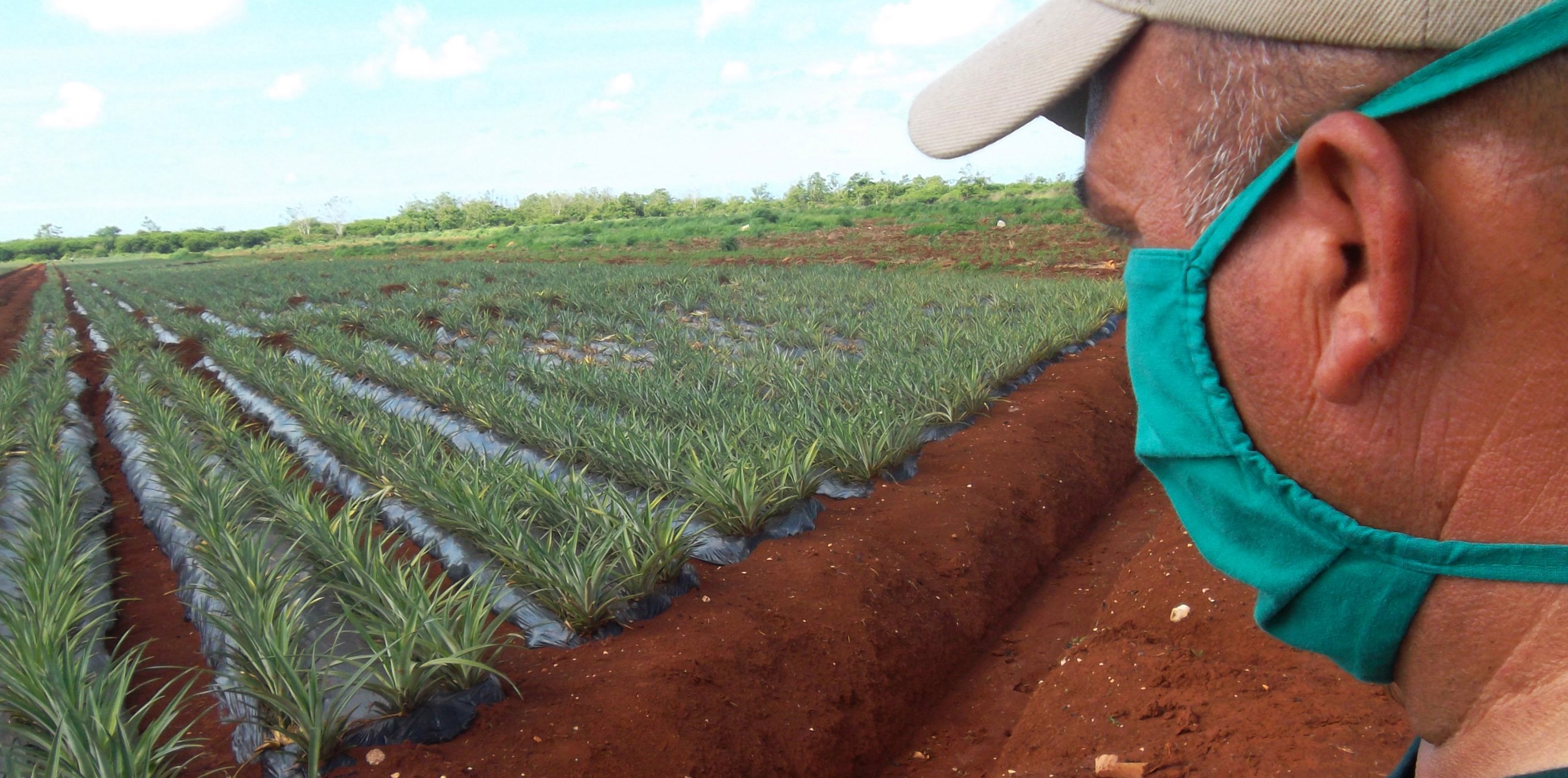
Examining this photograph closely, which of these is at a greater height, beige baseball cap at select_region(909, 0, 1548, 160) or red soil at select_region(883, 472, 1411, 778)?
beige baseball cap at select_region(909, 0, 1548, 160)

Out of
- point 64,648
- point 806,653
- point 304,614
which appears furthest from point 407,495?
point 806,653

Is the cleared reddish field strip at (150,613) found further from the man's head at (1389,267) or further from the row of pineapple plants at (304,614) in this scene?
the man's head at (1389,267)

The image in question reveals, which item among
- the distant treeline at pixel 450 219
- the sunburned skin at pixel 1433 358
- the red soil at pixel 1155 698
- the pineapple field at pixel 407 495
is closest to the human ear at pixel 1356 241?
the sunburned skin at pixel 1433 358

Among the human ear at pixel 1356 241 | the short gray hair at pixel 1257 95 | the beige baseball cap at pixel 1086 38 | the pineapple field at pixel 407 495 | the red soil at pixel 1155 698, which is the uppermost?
the beige baseball cap at pixel 1086 38

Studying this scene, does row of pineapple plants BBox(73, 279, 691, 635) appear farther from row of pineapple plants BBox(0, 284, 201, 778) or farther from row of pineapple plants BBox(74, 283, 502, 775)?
row of pineapple plants BBox(0, 284, 201, 778)

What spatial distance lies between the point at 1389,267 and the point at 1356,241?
4 centimetres

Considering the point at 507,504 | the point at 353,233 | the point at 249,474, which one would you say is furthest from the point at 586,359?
the point at 353,233

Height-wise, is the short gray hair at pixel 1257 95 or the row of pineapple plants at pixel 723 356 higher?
the short gray hair at pixel 1257 95

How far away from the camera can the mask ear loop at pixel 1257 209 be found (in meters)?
0.47

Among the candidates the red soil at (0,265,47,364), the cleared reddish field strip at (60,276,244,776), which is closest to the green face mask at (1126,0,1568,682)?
the cleared reddish field strip at (60,276,244,776)

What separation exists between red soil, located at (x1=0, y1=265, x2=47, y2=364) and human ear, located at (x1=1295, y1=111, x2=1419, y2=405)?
1210cm

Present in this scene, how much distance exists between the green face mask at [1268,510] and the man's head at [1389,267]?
1cm

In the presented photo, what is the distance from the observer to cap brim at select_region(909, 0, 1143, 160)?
2.24ft

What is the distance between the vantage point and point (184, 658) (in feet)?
9.52
